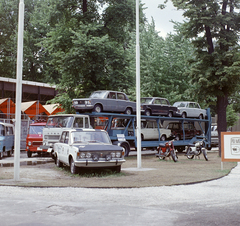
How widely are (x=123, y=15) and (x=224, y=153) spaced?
18.7 metres

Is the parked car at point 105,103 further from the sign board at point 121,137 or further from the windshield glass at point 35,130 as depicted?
the windshield glass at point 35,130

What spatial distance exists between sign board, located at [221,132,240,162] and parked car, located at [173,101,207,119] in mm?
12690

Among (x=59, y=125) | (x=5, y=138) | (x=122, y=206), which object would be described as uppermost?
(x=59, y=125)

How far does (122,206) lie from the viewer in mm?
7531

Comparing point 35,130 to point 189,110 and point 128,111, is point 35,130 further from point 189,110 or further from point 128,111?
point 189,110

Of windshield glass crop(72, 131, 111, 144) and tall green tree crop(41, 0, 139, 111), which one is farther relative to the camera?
tall green tree crop(41, 0, 139, 111)

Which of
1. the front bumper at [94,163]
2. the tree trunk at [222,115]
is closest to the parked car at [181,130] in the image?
the tree trunk at [222,115]

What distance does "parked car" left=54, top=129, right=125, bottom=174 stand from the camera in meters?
11.9

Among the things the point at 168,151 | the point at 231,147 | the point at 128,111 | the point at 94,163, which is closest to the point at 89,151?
the point at 94,163

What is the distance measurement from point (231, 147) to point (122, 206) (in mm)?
7659

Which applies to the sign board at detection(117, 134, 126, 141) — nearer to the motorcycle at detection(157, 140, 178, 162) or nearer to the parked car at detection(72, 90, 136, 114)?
the parked car at detection(72, 90, 136, 114)

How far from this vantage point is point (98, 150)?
39.3ft

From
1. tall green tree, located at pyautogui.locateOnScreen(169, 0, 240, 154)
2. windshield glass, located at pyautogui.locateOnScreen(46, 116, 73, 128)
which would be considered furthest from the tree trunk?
windshield glass, located at pyautogui.locateOnScreen(46, 116, 73, 128)

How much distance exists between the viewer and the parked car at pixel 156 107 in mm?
23833
